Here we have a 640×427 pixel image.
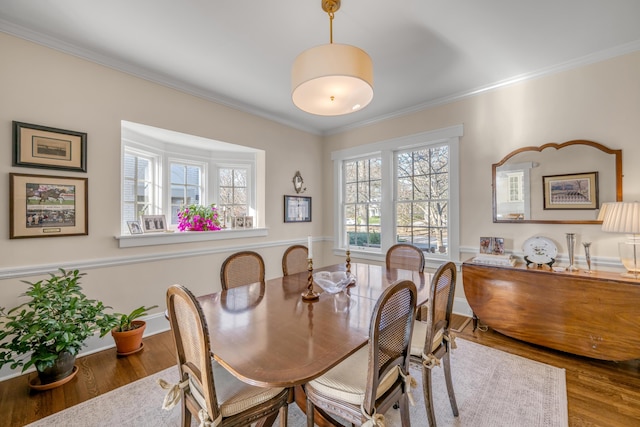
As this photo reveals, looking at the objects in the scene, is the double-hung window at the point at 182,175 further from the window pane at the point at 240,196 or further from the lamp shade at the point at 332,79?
the lamp shade at the point at 332,79

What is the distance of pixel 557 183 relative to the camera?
9.00 ft

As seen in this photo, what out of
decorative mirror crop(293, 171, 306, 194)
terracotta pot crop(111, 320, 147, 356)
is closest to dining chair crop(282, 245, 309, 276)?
terracotta pot crop(111, 320, 147, 356)

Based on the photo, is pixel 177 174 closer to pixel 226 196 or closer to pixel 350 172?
pixel 226 196

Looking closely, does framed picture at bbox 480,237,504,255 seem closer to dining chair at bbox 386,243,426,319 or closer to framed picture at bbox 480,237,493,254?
framed picture at bbox 480,237,493,254

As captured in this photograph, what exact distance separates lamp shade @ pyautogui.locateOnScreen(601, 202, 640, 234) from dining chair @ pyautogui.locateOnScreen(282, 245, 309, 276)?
252 cm

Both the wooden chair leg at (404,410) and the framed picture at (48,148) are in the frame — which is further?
the framed picture at (48,148)

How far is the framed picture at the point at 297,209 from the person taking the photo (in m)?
4.22

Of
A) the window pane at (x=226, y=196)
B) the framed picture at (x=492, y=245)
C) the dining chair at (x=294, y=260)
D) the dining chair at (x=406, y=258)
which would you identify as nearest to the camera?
the dining chair at (x=294, y=260)

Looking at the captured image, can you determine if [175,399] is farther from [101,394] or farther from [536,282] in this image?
[536,282]

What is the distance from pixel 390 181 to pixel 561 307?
2.33 meters

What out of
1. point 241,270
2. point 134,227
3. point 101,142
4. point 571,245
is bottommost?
point 241,270

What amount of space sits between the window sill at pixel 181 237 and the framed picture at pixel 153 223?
0.14 metres

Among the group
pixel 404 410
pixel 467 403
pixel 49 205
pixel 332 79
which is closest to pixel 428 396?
pixel 404 410

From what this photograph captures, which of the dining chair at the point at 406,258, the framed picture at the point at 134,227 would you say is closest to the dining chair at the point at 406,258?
the dining chair at the point at 406,258
